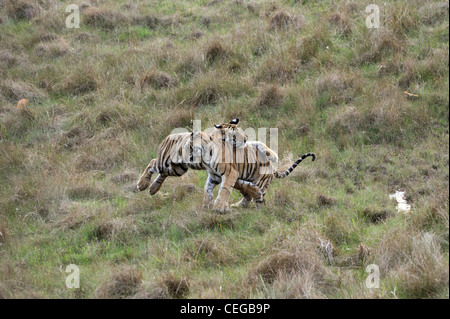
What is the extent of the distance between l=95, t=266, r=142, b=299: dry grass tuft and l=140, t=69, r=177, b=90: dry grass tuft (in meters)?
5.86

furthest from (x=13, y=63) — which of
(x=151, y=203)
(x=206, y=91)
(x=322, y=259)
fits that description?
(x=322, y=259)

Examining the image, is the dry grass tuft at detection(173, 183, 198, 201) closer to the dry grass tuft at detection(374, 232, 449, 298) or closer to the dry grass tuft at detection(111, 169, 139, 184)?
the dry grass tuft at detection(111, 169, 139, 184)

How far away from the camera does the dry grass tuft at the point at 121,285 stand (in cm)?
552

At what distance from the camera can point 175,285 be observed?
5.57 meters

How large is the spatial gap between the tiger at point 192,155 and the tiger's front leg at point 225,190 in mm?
41

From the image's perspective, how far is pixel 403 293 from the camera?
5.15 meters

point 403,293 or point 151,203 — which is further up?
point 403,293

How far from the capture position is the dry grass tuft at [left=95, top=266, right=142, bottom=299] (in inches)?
217

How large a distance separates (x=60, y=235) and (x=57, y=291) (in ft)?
4.89

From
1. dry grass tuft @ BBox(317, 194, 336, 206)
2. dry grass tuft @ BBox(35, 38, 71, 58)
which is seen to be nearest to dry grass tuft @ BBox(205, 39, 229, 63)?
dry grass tuft @ BBox(35, 38, 71, 58)

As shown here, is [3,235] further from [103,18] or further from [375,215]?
[103,18]

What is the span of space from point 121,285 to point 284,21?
24.6ft

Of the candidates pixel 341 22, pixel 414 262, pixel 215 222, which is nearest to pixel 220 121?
pixel 215 222
